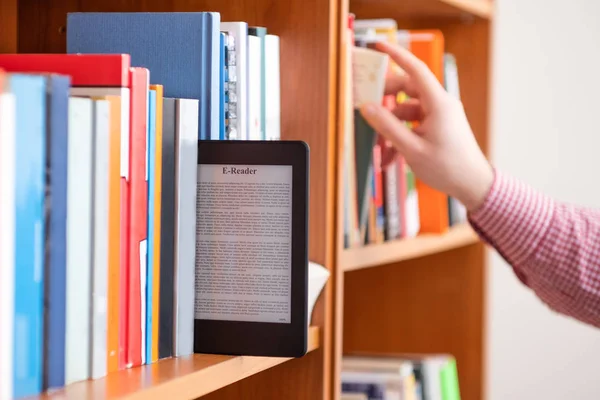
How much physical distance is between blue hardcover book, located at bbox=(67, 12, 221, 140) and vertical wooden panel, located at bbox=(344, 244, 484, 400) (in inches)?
38.2

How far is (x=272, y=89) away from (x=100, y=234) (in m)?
0.39

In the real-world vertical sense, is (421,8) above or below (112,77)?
above

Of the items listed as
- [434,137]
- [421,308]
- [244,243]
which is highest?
[434,137]

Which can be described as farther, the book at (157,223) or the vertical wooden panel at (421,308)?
the vertical wooden panel at (421,308)

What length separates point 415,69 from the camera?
4.09 feet

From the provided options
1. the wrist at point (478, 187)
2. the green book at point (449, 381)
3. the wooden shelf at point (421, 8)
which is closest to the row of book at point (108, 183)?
the wrist at point (478, 187)

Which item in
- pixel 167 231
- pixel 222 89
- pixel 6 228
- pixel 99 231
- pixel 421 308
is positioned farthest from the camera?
pixel 421 308

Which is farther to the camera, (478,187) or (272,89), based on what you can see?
(478,187)

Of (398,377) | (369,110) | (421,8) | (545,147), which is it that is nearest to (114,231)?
(369,110)

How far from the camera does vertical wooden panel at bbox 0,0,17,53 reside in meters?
1.06

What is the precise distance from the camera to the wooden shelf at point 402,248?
1.20 meters

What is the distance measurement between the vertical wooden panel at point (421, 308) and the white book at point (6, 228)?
4.08 feet

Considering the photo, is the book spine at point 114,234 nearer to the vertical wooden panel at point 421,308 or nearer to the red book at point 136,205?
the red book at point 136,205

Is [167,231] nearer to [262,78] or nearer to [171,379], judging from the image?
[171,379]
